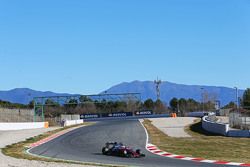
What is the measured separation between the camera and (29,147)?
1294 inches

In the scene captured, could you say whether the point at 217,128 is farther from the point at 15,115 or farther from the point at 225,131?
the point at 15,115

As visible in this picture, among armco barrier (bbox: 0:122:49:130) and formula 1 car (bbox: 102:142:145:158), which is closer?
formula 1 car (bbox: 102:142:145:158)

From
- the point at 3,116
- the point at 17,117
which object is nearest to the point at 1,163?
the point at 3,116

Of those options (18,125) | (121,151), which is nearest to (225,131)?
(121,151)

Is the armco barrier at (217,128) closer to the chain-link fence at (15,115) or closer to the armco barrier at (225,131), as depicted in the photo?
the armco barrier at (225,131)

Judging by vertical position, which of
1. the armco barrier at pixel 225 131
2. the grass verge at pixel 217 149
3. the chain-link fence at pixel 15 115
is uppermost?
the chain-link fence at pixel 15 115

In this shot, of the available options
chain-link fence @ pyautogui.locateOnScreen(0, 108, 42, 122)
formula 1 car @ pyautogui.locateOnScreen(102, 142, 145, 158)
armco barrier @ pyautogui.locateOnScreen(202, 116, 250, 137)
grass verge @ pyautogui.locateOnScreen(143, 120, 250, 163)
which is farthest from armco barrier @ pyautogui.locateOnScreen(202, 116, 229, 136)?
chain-link fence @ pyautogui.locateOnScreen(0, 108, 42, 122)

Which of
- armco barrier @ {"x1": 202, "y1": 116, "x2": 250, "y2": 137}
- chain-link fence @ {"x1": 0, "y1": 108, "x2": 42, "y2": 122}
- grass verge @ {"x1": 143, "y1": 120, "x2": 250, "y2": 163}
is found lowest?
grass verge @ {"x1": 143, "y1": 120, "x2": 250, "y2": 163}

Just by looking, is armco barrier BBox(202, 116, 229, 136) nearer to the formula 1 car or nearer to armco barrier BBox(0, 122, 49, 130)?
the formula 1 car

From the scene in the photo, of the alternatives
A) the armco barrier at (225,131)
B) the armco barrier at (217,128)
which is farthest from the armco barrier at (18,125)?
the armco barrier at (225,131)

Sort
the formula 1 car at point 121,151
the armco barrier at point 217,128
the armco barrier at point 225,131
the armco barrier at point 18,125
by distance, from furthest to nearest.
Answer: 1. the armco barrier at point 18,125
2. the armco barrier at point 217,128
3. the armco barrier at point 225,131
4. the formula 1 car at point 121,151

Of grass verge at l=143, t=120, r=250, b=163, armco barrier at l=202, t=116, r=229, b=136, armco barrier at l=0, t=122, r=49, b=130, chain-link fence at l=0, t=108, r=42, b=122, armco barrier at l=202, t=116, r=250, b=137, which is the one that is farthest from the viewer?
chain-link fence at l=0, t=108, r=42, b=122

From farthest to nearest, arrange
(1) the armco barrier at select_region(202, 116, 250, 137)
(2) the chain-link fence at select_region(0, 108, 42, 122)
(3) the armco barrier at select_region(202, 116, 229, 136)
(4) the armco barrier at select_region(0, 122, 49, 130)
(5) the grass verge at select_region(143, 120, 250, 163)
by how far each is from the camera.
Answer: (2) the chain-link fence at select_region(0, 108, 42, 122)
(4) the armco barrier at select_region(0, 122, 49, 130)
(3) the armco barrier at select_region(202, 116, 229, 136)
(1) the armco barrier at select_region(202, 116, 250, 137)
(5) the grass verge at select_region(143, 120, 250, 163)

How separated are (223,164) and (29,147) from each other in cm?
1556
